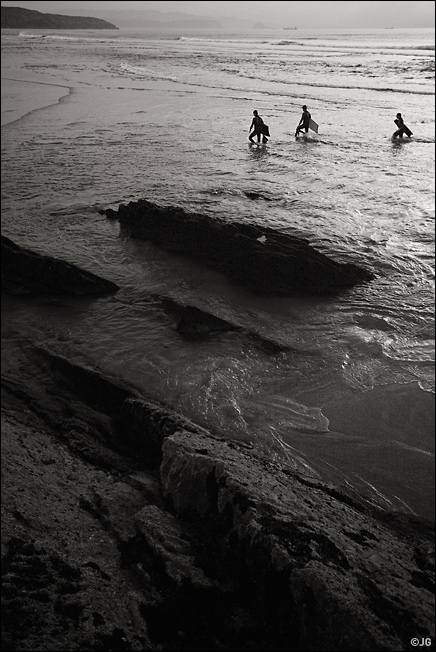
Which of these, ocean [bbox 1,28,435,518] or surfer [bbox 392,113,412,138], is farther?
surfer [bbox 392,113,412,138]

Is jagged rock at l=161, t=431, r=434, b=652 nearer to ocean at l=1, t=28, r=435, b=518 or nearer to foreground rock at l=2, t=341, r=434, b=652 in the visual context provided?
foreground rock at l=2, t=341, r=434, b=652

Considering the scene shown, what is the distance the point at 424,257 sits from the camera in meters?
→ 9.55

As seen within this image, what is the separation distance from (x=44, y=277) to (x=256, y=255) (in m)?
3.78

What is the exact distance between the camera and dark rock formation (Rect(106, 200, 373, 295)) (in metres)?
8.54

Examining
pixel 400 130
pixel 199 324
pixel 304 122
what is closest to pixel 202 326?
pixel 199 324

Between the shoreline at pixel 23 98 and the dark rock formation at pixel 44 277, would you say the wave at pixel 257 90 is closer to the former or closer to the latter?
the shoreline at pixel 23 98

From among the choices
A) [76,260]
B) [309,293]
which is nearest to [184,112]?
[76,260]

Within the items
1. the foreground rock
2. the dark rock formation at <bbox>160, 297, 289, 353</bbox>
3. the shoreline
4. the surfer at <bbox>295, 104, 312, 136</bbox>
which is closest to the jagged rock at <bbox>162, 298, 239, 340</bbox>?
the dark rock formation at <bbox>160, 297, 289, 353</bbox>

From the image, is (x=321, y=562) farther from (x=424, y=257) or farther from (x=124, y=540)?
(x=424, y=257)

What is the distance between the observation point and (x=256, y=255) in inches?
348

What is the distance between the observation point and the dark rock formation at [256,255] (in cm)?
854

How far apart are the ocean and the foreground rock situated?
1.05 metres

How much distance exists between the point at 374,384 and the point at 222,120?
2069 cm
